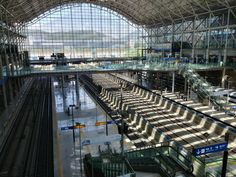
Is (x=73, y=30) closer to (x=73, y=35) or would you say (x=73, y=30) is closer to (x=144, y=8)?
(x=73, y=35)

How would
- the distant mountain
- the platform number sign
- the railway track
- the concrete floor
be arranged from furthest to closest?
the distant mountain, the concrete floor, the railway track, the platform number sign

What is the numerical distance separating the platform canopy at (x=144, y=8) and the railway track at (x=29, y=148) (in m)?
15.5

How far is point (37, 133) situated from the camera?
16031 millimetres

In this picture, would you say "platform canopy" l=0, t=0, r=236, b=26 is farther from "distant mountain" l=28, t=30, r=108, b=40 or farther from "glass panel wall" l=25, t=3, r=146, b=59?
"distant mountain" l=28, t=30, r=108, b=40

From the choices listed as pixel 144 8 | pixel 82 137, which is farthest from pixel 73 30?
pixel 82 137

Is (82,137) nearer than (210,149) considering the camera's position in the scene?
No

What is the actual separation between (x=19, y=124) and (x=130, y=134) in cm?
982

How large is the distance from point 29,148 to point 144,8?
3613 centimetres

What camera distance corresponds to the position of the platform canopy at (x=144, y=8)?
29.6 metres

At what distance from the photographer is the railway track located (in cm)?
1129

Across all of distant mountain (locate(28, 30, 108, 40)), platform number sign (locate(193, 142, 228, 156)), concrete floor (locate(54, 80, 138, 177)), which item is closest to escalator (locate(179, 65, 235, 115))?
concrete floor (locate(54, 80, 138, 177))

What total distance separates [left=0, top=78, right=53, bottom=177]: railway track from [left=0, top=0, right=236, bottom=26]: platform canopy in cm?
1547

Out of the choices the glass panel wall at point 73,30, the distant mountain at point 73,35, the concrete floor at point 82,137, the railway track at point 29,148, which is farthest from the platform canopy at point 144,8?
the concrete floor at point 82,137

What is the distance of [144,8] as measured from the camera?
4159 cm
